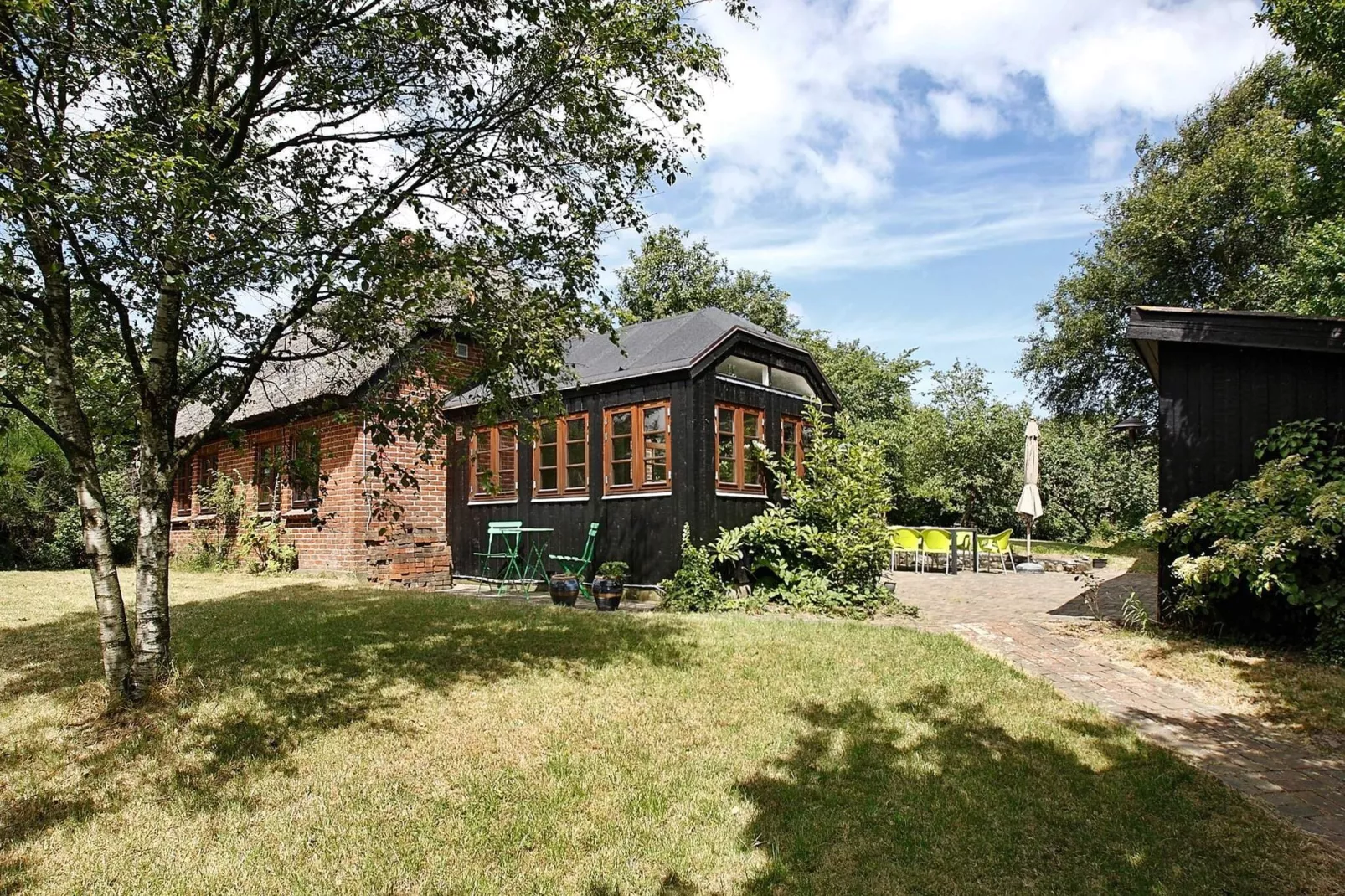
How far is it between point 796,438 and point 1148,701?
24.8ft

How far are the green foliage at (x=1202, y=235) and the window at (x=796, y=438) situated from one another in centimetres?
967

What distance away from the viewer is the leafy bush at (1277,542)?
648cm

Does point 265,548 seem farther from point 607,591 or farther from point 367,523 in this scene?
point 607,591

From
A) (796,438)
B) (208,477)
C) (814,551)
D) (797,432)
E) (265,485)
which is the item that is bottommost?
(814,551)

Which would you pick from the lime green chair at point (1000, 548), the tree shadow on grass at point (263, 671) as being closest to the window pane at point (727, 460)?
the tree shadow on grass at point (263, 671)

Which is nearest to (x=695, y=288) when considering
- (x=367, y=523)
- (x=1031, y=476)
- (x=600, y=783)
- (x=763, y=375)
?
(x=1031, y=476)

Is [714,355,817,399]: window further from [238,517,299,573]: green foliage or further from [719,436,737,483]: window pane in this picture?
[238,517,299,573]: green foliage

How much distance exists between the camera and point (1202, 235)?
22000 millimetres

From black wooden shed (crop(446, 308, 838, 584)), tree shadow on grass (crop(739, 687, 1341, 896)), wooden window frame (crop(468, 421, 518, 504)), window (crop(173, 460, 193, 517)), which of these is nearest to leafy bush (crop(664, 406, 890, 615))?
black wooden shed (crop(446, 308, 838, 584))

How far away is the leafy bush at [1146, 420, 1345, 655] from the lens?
6477 mm

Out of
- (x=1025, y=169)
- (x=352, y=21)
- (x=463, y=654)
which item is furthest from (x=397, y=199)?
(x=1025, y=169)

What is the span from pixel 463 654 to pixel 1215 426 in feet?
25.9

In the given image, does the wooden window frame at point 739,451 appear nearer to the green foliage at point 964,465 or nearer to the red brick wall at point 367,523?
the red brick wall at point 367,523

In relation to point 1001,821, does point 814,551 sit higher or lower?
higher
